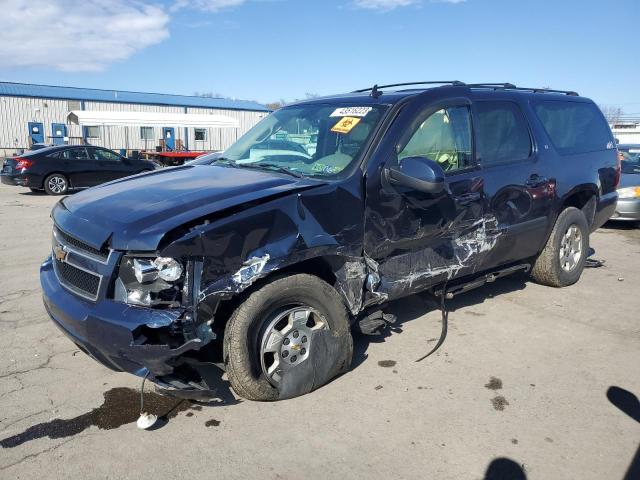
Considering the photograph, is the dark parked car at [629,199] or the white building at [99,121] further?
the white building at [99,121]

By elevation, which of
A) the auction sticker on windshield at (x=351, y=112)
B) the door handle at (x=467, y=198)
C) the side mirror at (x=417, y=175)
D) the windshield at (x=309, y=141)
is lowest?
the door handle at (x=467, y=198)

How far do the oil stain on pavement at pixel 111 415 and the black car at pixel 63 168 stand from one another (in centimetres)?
1297

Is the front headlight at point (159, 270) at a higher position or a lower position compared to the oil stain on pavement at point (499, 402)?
higher

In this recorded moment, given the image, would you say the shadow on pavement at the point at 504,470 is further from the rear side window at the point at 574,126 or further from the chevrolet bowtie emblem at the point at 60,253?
the rear side window at the point at 574,126

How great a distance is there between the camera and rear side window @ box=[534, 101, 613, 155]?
5309mm

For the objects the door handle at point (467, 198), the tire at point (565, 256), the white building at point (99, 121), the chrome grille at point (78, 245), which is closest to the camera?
the chrome grille at point (78, 245)

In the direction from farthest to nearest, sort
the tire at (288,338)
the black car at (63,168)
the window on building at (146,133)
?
the window on building at (146,133), the black car at (63,168), the tire at (288,338)

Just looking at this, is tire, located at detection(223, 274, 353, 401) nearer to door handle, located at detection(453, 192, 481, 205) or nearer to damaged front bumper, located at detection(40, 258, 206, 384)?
damaged front bumper, located at detection(40, 258, 206, 384)

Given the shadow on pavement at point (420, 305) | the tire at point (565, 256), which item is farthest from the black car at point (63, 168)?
the tire at point (565, 256)

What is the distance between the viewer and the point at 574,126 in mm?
5680

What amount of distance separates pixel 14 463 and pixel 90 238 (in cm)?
126

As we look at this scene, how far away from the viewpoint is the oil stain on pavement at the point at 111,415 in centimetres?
299

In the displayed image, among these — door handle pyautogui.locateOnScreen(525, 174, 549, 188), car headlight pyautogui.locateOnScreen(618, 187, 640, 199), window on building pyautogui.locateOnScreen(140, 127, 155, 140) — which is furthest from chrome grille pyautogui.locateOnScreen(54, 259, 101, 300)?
window on building pyautogui.locateOnScreen(140, 127, 155, 140)

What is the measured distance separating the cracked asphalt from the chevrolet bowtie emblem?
89cm
